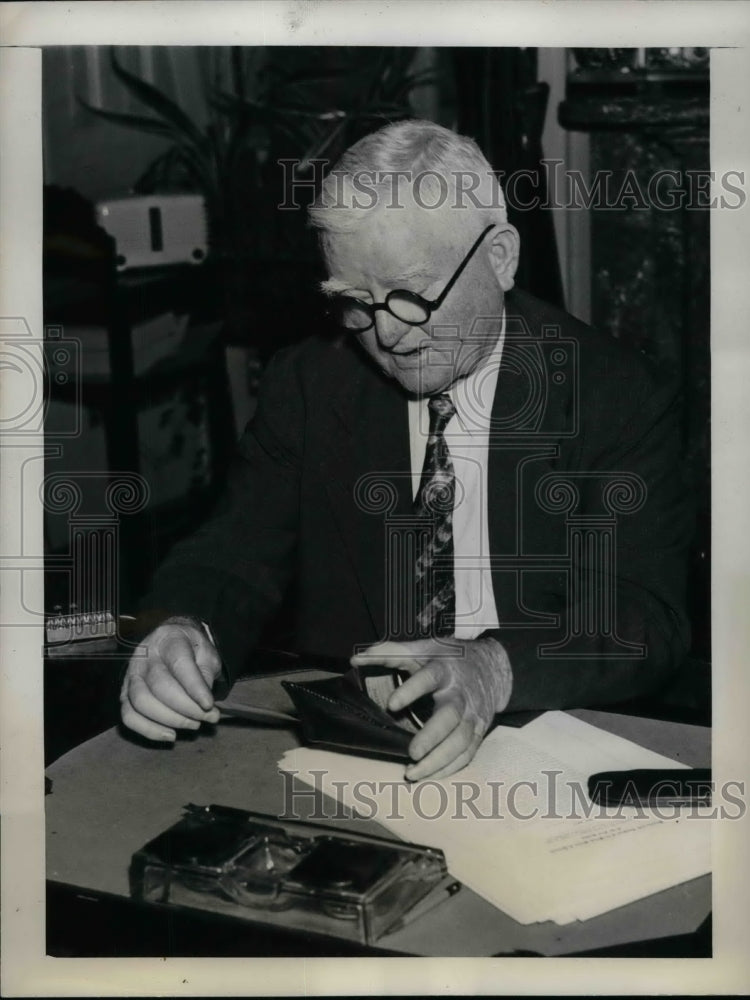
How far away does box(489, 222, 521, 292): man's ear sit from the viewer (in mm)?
1616

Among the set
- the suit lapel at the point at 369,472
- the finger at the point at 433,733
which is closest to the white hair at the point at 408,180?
the suit lapel at the point at 369,472

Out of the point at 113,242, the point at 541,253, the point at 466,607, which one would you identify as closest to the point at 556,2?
the point at 541,253

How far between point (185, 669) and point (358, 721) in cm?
28

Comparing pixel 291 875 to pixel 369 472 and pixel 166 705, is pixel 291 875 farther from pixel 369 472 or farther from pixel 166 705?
pixel 369 472

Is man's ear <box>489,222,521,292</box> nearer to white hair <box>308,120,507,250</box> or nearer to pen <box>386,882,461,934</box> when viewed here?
white hair <box>308,120,507,250</box>

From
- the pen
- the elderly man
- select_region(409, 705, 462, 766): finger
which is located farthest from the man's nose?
the pen

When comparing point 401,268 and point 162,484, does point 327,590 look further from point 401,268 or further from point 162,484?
point 401,268

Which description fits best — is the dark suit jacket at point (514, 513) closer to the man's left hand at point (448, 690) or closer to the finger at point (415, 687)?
the man's left hand at point (448, 690)

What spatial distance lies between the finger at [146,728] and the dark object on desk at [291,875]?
185 mm

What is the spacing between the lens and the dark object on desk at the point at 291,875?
1200 mm

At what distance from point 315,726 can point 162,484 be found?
476 mm

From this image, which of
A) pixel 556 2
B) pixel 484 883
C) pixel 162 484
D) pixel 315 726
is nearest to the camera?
pixel 484 883

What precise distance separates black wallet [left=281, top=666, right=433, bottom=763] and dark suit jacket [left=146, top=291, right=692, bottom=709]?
20 cm

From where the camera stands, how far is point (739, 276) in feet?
5.14
